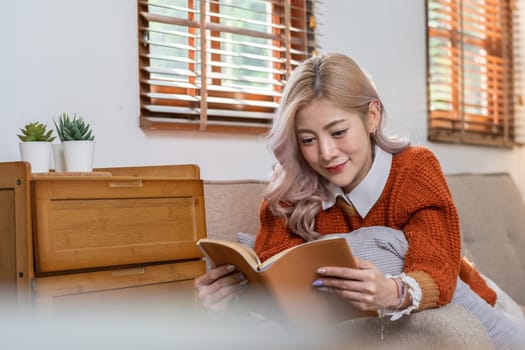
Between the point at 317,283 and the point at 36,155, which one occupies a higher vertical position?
the point at 36,155

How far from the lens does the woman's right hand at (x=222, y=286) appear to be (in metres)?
1.25

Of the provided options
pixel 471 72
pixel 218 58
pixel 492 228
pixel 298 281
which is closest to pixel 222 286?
pixel 298 281

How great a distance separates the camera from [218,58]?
7.70 ft

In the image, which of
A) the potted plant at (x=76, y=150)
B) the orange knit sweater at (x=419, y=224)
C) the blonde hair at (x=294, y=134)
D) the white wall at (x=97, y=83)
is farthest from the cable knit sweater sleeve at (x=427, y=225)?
the white wall at (x=97, y=83)

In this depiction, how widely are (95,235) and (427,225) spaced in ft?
2.26

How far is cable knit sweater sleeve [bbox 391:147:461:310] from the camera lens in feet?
3.98

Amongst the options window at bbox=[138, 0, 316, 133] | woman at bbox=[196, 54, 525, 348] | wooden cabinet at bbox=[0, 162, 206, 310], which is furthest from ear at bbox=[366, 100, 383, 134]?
window at bbox=[138, 0, 316, 133]

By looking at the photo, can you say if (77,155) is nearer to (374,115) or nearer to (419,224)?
(374,115)

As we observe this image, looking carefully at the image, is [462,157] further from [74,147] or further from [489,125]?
[74,147]

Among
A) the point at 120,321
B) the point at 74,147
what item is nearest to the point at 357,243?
the point at 74,147

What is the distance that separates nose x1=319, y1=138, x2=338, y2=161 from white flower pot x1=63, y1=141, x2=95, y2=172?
0.55 metres

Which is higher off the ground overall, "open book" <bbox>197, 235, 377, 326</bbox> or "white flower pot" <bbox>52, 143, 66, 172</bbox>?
"white flower pot" <bbox>52, 143, 66, 172</bbox>

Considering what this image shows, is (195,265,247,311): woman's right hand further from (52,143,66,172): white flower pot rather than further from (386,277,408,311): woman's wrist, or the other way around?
(52,143,66,172): white flower pot

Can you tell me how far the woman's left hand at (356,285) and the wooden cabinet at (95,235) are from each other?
582 mm
